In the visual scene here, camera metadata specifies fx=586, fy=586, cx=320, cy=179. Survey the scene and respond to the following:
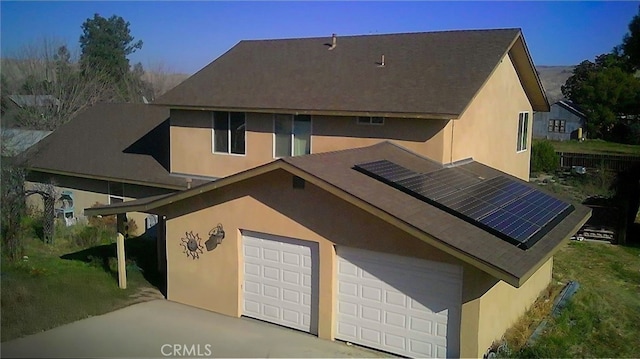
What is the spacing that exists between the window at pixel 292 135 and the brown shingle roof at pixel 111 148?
3.77 meters

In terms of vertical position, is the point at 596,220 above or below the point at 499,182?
below

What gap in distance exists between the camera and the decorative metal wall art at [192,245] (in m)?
12.9

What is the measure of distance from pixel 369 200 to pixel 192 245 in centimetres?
480

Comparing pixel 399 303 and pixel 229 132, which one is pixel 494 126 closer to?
pixel 229 132

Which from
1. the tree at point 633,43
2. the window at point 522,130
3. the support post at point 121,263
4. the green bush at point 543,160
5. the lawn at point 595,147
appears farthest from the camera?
the lawn at point 595,147

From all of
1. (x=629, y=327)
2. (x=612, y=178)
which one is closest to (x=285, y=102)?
(x=629, y=327)

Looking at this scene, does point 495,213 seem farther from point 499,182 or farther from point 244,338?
point 244,338

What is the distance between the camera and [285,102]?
661 inches

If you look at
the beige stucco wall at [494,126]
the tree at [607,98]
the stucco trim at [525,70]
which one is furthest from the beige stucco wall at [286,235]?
the tree at [607,98]

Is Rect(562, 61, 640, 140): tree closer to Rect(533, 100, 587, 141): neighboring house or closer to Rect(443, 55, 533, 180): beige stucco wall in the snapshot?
Rect(533, 100, 587, 141): neighboring house

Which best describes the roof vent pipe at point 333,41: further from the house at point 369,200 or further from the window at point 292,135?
the window at point 292,135

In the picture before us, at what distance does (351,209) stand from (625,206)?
15.6 m

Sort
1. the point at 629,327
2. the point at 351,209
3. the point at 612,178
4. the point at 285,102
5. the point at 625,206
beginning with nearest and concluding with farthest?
1. the point at 351,209
2. the point at 629,327
3. the point at 285,102
4. the point at 625,206
5. the point at 612,178

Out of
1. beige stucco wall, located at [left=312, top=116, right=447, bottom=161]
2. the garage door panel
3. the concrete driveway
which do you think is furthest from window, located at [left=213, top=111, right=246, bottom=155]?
the garage door panel
